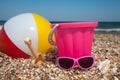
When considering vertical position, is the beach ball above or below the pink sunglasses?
above

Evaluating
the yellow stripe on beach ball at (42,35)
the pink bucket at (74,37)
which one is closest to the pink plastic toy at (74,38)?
the pink bucket at (74,37)

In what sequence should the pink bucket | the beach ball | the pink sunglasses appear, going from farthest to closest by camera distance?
1. the beach ball
2. the pink sunglasses
3. the pink bucket

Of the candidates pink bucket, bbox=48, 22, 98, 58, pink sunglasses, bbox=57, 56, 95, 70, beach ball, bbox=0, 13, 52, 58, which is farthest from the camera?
beach ball, bbox=0, 13, 52, 58

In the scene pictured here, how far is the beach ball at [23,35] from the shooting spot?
3.50 meters

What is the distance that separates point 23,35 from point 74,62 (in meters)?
0.86

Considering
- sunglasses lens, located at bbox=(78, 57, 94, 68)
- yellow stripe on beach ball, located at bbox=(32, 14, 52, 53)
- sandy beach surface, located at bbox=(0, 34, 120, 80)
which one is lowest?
sandy beach surface, located at bbox=(0, 34, 120, 80)

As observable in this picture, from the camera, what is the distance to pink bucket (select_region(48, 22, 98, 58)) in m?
3.03

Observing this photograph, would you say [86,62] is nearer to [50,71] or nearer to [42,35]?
[50,71]

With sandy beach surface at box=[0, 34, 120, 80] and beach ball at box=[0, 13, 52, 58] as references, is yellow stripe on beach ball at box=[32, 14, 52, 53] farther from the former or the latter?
sandy beach surface at box=[0, 34, 120, 80]

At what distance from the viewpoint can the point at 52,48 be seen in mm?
3820

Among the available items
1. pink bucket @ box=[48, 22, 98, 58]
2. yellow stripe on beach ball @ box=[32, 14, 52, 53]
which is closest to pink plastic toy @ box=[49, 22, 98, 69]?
pink bucket @ box=[48, 22, 98, 58]

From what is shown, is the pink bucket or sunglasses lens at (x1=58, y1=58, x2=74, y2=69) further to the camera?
sunglasses lens at (x1=58, y1=58, x2=74, y2=69)

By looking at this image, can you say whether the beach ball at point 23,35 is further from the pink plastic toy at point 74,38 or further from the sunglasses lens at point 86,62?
the sunglasses lens at point 86,62

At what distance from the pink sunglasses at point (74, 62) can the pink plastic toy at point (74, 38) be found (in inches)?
2.1
